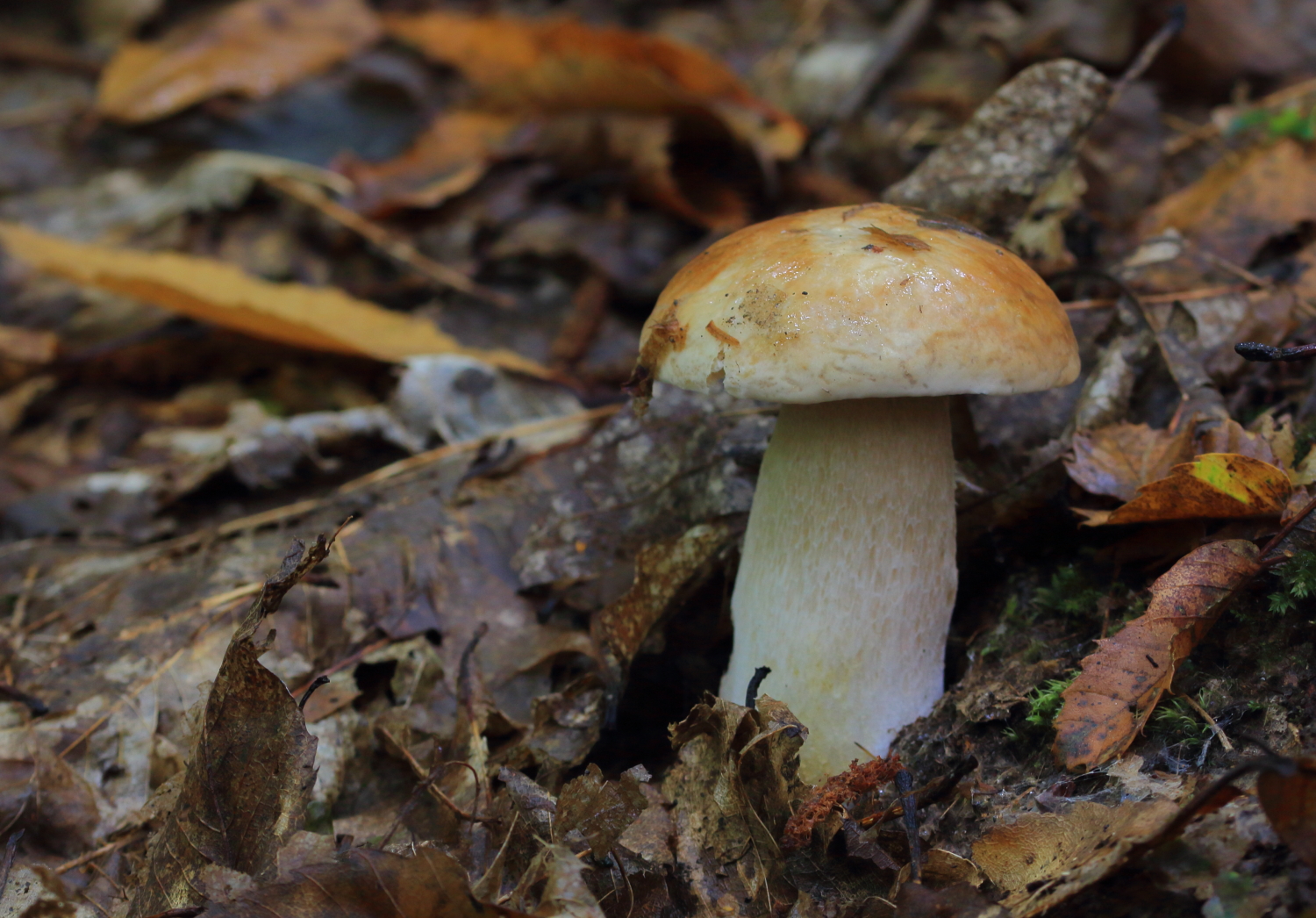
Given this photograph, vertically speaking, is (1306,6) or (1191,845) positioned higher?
(1306,6)

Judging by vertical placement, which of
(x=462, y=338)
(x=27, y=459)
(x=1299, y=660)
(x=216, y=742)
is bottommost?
(x=27, y=459)

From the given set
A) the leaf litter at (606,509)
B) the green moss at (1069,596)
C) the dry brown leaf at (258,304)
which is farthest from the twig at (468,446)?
the green moss at (1069,596)

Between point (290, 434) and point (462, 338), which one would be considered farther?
point (462, 338)

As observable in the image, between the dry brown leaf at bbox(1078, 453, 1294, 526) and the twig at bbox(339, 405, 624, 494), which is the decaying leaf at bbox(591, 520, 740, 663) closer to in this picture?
the twig at bbox(339, 405, 624, 494)

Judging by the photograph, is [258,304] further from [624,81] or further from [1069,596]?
[1069,596]

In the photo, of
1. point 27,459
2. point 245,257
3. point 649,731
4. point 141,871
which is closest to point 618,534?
point 649,731

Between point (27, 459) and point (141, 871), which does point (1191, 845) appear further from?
point (27, 459)

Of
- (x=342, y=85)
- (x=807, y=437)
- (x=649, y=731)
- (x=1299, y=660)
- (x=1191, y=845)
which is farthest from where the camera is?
(x=342, y=85)

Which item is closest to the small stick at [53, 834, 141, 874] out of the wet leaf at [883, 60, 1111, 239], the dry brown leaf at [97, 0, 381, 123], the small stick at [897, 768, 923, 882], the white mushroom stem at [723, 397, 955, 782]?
the white mushroom stem at [723, 397, 955, 782]
